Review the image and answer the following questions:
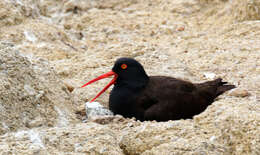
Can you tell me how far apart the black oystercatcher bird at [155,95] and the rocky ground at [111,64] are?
0.79ft

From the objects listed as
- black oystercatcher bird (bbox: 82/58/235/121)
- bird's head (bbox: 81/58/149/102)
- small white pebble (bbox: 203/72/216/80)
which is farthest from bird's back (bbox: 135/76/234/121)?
small white pebble (bbox: 203/72/216/80)

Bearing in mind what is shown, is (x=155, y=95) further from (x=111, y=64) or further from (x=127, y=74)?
(x=111, y=64)

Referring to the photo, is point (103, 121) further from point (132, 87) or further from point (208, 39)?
point (208, 39)

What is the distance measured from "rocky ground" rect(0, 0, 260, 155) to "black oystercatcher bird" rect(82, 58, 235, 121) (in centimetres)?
24

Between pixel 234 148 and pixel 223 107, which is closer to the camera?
pixel 234 148

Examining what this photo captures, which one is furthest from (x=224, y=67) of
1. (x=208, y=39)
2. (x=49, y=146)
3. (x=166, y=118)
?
(x=49, y=146)

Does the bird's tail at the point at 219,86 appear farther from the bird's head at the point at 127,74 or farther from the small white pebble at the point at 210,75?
the bird's head at the point at 127,74

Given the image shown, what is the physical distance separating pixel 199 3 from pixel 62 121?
252 inches

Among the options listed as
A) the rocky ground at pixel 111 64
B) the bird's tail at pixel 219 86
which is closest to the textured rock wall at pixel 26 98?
the rocky ground at pixel 111 64

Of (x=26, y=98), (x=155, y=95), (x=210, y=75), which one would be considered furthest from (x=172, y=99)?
(x=26, y=98)

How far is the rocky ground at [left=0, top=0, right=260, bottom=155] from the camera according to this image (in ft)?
12.0

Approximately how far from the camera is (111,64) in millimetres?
6621

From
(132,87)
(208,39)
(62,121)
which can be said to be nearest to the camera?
(62,121)

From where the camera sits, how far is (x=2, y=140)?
11.4 ft
